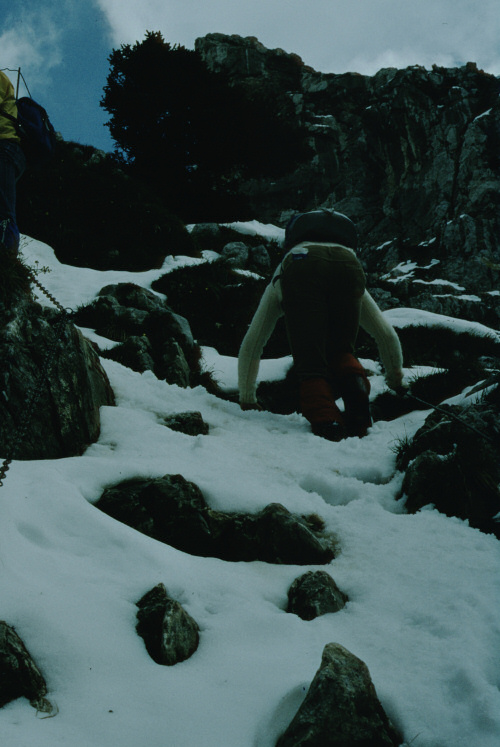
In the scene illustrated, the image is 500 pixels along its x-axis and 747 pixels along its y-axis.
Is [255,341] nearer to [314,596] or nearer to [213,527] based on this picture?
[213,527]

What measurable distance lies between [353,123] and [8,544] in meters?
53.5

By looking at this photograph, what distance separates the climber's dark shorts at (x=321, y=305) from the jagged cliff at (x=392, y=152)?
113 feet

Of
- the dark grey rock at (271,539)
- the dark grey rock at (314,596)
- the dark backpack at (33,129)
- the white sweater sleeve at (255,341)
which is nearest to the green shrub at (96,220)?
the dark backpack at (33,129)

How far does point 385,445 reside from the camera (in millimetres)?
3869

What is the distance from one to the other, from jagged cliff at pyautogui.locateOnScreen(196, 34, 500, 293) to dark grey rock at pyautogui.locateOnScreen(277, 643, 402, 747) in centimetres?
3842

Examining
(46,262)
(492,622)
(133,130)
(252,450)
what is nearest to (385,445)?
(252,450)

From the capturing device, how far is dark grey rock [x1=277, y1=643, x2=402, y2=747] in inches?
47.0

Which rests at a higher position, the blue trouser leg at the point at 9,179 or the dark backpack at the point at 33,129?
the dark backpack at the point at 33,129

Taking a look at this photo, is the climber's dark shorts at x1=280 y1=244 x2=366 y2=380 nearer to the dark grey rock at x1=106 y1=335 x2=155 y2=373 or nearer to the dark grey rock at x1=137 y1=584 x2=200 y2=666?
the dark grey rock at x1=106 y1=335 x2=155 y2=373

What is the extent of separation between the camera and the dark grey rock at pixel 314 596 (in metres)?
1.85

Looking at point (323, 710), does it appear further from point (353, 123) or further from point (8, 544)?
point (353, 123)

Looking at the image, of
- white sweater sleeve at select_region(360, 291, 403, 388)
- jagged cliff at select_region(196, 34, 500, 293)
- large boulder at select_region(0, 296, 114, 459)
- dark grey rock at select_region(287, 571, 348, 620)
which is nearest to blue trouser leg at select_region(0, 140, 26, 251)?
large boulder at select_region(0, 296, 114, 459)

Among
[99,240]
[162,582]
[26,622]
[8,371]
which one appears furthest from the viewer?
[99,240]

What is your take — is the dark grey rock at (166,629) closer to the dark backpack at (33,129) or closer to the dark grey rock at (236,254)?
the dark backpack at (33,129)
